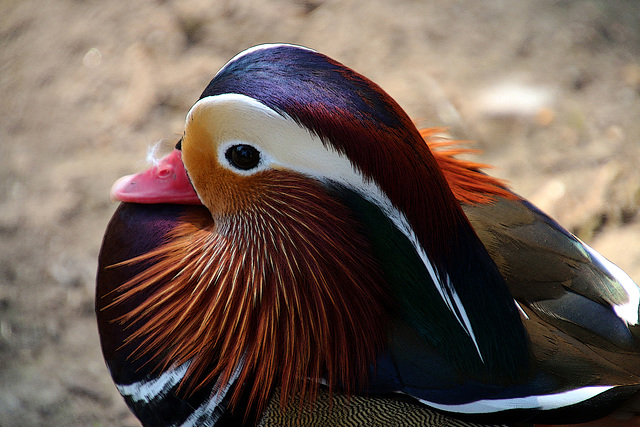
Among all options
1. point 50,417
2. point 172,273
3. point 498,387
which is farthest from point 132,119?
point 498,387

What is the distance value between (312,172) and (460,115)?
5.03ft

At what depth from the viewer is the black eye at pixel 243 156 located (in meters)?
1.04

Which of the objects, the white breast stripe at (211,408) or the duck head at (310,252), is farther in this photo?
the white breast stripe at (211,408)

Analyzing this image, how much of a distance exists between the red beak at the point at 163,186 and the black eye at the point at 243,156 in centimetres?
23

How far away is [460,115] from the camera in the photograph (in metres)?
2.43

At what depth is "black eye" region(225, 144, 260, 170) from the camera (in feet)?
3.40

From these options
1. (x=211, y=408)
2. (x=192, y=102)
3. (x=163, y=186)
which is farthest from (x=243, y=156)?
(x=192, y=102)

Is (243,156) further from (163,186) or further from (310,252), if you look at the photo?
(163,186)

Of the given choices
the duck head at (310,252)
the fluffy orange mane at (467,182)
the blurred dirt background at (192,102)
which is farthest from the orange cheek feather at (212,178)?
the blurred dirt background at (192,102)

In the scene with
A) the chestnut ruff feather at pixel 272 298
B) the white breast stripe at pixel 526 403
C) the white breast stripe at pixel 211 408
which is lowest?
the white breast stripe at pixel 211 408

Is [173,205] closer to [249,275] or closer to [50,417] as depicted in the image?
[249,275]

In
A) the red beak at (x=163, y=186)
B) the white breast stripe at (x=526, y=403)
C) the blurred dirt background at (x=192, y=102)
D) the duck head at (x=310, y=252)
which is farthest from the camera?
the blurred dirt background at (x=192, y=102)

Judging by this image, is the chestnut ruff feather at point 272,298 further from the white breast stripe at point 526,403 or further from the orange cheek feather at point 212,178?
the white breast stripe at point 526,403

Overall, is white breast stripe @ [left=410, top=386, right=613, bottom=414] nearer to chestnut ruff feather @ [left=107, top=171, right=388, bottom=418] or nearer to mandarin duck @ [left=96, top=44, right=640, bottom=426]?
mandarin duck @ [left=96, top=44, right=640, bottom=426]
